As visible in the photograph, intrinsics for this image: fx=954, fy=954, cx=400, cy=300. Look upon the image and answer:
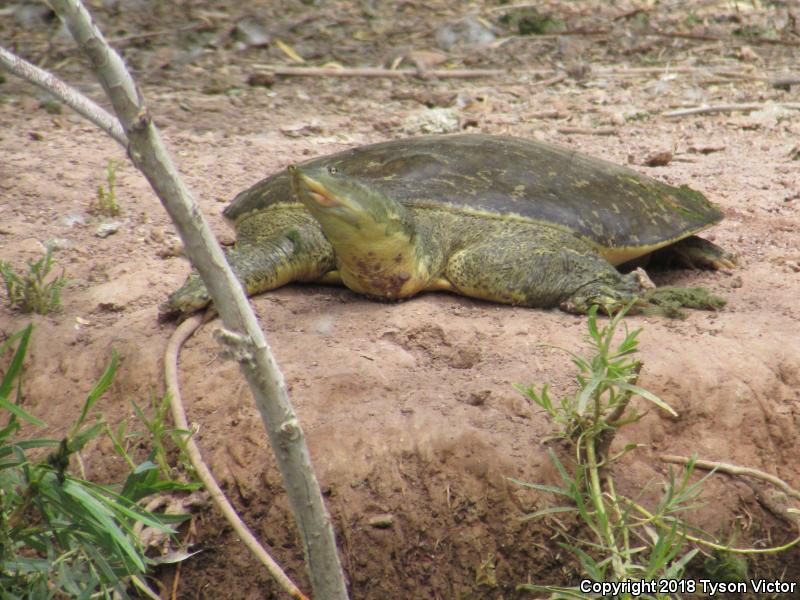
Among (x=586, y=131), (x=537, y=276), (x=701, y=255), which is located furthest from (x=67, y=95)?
(x=586, y=131)

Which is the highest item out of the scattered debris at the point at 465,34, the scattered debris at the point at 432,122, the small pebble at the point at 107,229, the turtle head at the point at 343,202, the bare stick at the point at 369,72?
the turtle head at the point at 343,202

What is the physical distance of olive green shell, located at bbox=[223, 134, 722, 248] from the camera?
11.5 ft

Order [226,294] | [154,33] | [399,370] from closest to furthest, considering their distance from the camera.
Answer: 1. [226,294]
2. [399,370]
3. [154,33]

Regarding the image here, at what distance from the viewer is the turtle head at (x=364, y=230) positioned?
3.01 metres

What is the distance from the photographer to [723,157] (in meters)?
5.22

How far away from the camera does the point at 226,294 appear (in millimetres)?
1665

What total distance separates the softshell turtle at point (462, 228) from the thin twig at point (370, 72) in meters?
2.70

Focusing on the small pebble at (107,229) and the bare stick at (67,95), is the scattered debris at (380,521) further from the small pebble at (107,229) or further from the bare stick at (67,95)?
the small pebble at (107,229)

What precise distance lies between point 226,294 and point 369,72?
5.06m

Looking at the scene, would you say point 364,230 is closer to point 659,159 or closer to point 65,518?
point 65,518

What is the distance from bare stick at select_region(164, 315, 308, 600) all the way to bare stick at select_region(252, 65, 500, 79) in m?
3.67

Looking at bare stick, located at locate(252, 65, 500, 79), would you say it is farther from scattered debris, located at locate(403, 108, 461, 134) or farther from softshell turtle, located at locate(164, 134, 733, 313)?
softshell turtle, located at locate(164, 134, 733, 313)

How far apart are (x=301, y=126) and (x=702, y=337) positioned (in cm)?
309

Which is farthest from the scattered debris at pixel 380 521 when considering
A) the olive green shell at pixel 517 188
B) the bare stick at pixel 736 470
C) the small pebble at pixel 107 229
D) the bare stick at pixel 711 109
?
the bare stick at pixel 711 109
